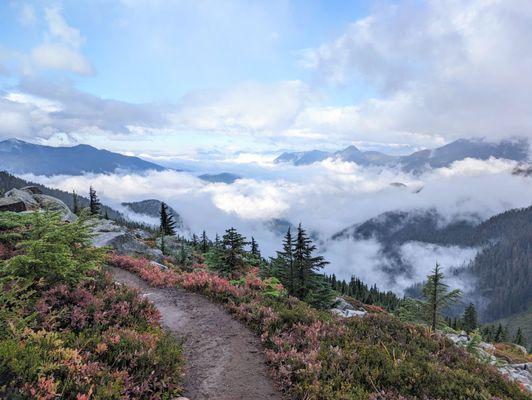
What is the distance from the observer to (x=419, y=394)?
8.09 metres

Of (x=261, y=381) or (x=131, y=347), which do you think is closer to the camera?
(x=131, y=347)

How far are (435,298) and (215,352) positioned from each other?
18289 millimetres

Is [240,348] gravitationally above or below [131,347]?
below

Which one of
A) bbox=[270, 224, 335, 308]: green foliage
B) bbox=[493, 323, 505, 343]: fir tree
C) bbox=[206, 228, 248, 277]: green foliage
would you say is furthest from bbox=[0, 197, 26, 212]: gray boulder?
bbox=[493, 323, 505, 343]: fir tree

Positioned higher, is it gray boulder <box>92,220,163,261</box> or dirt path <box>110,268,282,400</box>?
dirt path <box>110,268,282,400</box>

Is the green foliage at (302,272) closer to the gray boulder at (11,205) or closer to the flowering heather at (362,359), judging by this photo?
the flowering heather at (362,359)

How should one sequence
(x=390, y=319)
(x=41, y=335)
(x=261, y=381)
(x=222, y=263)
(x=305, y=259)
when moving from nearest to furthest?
Answer: 1. (x=41, y=335)
2. (x=261, y=381)
3. (x=390, y=319)
4. (x=222, y=263)
5. (x=305, y=259)

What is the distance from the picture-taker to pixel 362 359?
9.32m

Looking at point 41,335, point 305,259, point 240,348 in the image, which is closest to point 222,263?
point 305,259

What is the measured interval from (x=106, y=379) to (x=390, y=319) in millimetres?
10523

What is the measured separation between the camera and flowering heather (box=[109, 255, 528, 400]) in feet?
26.7

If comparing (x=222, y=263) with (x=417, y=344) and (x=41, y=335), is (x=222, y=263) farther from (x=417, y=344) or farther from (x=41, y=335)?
(x=41, y=335)

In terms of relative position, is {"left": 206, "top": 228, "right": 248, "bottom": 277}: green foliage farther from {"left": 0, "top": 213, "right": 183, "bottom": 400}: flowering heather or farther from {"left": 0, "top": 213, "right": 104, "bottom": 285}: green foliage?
{"left": 0, "top": 213, "right": 183, "bottom": 400}: flowering heather

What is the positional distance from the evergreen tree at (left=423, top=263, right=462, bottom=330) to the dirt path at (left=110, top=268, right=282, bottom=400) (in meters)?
16.0
